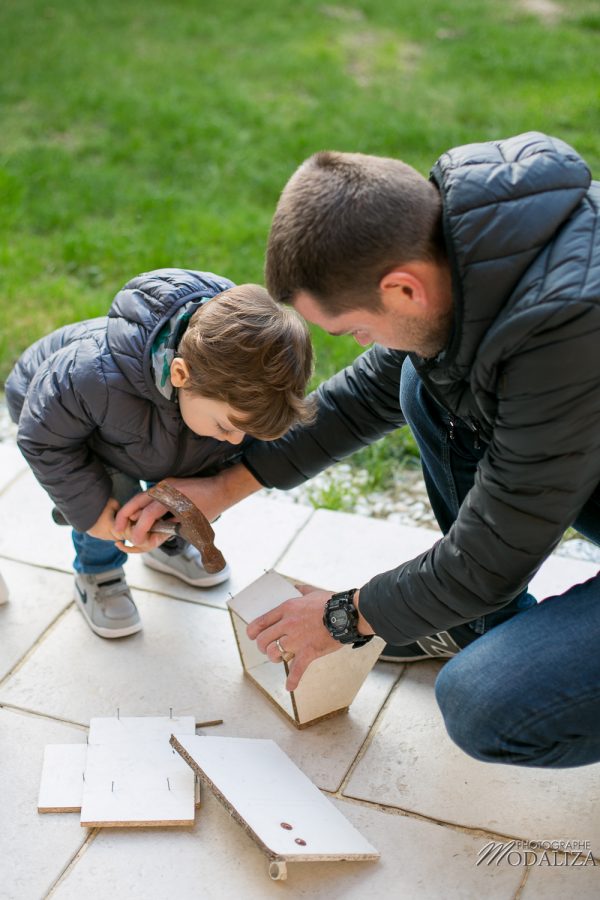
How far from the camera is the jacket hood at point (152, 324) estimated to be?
2176 mm

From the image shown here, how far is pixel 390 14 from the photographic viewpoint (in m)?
6.13

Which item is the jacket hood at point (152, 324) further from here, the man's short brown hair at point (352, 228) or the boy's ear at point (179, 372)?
the man's short brown hair at point (352, 228)

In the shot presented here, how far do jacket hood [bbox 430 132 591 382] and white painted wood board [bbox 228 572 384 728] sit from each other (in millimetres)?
806

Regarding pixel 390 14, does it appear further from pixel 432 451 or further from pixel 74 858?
pixel 74 858

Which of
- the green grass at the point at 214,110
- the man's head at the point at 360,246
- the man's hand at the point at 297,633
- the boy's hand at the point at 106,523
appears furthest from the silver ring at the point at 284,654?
the green grass at the point at 214,110

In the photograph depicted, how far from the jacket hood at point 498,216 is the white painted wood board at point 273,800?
3.23 ft

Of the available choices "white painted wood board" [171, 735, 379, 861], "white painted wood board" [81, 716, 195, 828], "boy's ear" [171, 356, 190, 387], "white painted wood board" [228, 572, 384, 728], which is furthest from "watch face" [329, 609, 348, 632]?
"boy's ear" [171, 356, 190, 387]

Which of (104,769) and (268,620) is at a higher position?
(268,620)

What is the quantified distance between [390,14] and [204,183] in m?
2.34

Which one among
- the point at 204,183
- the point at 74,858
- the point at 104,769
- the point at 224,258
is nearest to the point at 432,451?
the point at 104,769

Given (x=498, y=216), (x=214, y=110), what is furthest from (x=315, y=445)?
(x=214, y=110)

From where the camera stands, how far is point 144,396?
2.24m

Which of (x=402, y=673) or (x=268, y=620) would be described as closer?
(x=268, y=620)

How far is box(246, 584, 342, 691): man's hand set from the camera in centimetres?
198
